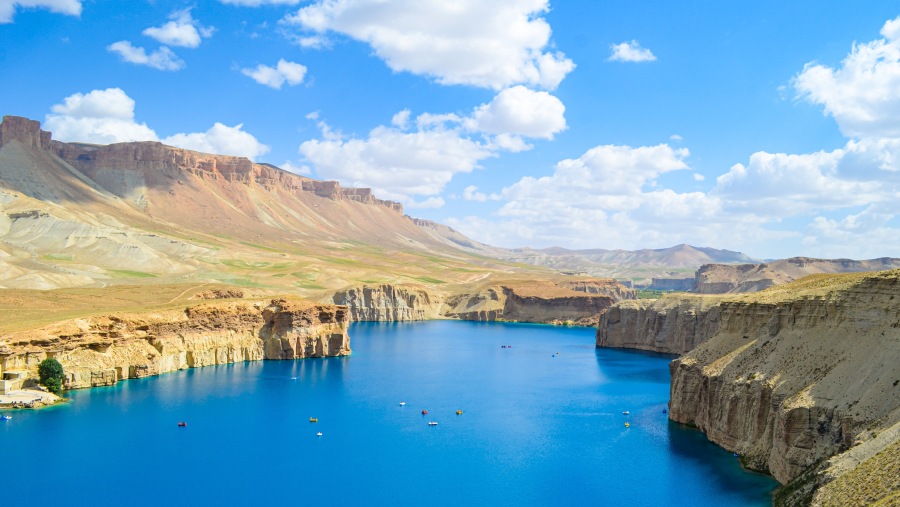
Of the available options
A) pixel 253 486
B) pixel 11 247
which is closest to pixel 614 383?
pixel 253 486

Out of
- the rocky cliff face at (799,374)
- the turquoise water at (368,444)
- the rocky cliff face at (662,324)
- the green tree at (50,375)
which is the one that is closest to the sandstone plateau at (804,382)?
the rocky cliff face at (799,374)

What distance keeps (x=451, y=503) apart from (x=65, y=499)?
28.4 metres

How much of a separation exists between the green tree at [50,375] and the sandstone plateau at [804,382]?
70.8 metres

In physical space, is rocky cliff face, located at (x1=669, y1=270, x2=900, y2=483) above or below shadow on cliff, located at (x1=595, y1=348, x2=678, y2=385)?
above

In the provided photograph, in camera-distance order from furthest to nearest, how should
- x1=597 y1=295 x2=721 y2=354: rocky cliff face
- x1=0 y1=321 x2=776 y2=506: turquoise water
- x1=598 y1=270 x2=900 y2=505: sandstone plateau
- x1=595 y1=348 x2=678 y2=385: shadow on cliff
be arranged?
x1=597 y1=295 x2=721 y2=354: rocky cliff face, x1=595 y1=348 x2=678 y2=385: shadow on cliff, x1=0 y1=321 x2=776 y2=506: turquoise water, x1=598 y1=270 x2=900 y2=505: sandstone plateau

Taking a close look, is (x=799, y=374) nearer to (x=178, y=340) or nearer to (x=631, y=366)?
(x=631, y=366)

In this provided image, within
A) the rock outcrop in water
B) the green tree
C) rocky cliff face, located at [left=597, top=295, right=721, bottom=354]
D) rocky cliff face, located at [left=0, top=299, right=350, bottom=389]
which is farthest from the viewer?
rocky cliff face, located at [left=597, top=295, right=721, bottom=354]

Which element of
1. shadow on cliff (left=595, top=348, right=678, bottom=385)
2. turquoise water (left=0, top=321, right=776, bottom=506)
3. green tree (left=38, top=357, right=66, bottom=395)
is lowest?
turquoise water (left=0, top=321, right=776, bottom=506)

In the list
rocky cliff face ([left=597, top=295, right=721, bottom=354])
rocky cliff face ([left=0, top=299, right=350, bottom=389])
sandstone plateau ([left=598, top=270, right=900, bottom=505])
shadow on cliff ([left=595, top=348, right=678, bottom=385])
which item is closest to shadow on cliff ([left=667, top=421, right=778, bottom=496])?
sandstone plateau ([left=598, top=270, right=900, bottom=505])

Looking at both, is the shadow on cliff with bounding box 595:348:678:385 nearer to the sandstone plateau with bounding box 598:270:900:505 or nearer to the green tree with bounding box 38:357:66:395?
the sandstone plateau with bounding box 598:270:900:505

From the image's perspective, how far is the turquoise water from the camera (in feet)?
175

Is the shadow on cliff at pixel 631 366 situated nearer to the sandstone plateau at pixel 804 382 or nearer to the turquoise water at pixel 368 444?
the turquoise water at pixel 368 444

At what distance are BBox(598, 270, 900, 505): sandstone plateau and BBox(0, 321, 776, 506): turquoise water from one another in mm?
3256

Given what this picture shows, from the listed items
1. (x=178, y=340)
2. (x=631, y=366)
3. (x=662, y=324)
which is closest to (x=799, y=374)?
(x=631, y=366)
